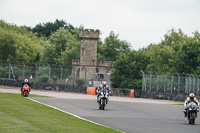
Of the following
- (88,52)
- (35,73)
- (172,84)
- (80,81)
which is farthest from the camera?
(88,52)

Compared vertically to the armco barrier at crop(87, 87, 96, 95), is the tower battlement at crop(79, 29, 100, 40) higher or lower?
higher

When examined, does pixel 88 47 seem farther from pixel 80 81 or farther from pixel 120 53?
pixel 80 81

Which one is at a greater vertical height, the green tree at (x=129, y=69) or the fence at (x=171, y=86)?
the green tree at (x=129, y=69)

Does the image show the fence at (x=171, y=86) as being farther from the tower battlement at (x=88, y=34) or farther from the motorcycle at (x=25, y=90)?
the tower battlement at (x=88, y=34)

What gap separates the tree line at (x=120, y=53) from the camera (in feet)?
289

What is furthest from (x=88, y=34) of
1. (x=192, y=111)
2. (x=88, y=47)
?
(x=192, y=111)

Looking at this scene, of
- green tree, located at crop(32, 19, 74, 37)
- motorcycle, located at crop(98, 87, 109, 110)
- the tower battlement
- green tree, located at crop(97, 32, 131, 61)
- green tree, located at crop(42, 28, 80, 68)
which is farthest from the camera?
green tree, located at crop(32, 19, 74, 37)

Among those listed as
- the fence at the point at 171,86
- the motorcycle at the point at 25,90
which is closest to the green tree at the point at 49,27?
the fence at the point at 171,86

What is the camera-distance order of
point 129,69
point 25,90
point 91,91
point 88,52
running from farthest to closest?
1. point 88,52
2. point 129,69
3. point 91,91
4. point 25,90

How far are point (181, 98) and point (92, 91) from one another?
10.2 metres

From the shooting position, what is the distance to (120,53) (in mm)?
99875

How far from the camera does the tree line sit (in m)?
88.2

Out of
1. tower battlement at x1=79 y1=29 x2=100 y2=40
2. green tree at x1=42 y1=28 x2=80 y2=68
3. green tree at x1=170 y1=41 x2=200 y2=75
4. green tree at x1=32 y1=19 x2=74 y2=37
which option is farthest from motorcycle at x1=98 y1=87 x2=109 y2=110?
green tree at x1=32 y1=19 x2=74 y2=37

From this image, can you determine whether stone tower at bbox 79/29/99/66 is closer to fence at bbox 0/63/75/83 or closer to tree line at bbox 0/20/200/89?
tree line at bbox 0/20/200/89
